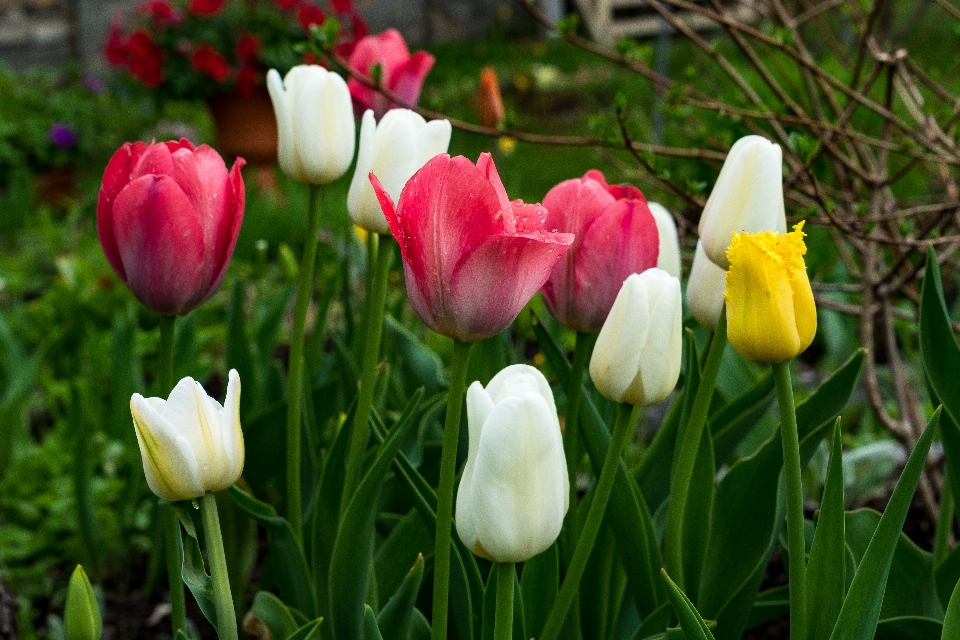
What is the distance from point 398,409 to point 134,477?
0.47 m

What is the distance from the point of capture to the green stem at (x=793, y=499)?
74cm

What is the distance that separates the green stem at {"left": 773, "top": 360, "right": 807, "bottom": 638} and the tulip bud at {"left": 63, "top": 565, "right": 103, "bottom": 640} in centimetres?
58

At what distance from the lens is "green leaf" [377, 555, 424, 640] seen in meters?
0.88

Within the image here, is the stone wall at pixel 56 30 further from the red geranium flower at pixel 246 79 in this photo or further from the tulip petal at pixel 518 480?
the tulip petal at pixel 518 480

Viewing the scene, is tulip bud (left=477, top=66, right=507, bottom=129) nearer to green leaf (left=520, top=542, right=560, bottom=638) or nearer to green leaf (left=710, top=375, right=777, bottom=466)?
green leaf (left=710, top=375, right=777, bottom=466)

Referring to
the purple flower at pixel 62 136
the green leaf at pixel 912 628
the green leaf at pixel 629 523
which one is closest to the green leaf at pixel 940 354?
the green leaf at pixel 912 628

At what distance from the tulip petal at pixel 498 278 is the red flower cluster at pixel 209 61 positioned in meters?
3.79

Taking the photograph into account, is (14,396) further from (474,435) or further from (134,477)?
(474,435)

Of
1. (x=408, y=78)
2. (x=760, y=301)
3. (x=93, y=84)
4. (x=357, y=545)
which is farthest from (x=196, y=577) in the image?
(x=93, y=84)

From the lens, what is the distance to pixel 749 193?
807 mm

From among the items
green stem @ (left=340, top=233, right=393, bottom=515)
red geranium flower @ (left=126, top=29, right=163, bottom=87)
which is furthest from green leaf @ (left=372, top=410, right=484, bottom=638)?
red geranium flower @ (left=126, top=29, right=163, bottom=87)

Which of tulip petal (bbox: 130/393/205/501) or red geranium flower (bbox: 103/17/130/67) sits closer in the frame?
tulip petal (bbox: 130/393/205/501)

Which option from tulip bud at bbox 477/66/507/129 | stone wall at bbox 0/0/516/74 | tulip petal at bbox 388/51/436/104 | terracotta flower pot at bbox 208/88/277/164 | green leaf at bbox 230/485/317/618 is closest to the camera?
green leaf at bbox 230/485/317/618

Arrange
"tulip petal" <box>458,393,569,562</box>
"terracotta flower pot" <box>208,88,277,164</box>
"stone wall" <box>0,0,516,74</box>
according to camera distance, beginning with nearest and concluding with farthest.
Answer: "tulip petal" <box>458,393,569,562</box> < "terracotta flower pot" <box>208,88,277,164</box> < "stone wall" <box>0,0,516,74</box>
